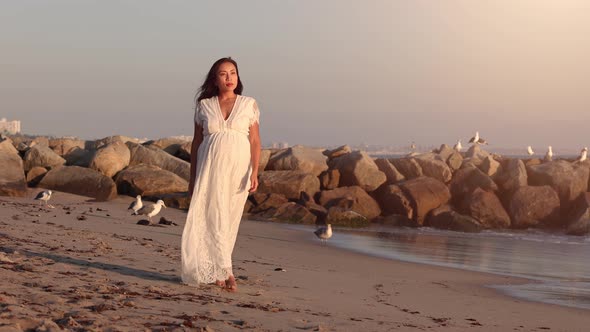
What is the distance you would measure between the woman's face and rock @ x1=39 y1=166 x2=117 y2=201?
13.7m

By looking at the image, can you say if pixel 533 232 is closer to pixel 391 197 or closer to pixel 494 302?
pixel 391 197

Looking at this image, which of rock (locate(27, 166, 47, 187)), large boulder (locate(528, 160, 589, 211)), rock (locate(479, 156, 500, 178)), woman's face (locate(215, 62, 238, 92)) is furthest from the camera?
rock (locate(479, 156, 500, 178))

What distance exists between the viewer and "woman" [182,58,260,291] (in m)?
7.09

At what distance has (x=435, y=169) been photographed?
24.3m

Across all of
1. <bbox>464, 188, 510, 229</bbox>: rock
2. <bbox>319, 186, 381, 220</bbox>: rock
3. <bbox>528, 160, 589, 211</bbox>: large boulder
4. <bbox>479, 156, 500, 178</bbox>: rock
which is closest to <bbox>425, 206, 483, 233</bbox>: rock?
<bbox>464, 188, 510, 229</bbox>: rock

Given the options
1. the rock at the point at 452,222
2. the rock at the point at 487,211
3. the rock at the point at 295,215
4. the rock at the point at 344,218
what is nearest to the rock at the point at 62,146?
the rock at the point at 295,215

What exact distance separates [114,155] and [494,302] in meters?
16.2

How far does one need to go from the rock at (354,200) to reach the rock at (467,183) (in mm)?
2743

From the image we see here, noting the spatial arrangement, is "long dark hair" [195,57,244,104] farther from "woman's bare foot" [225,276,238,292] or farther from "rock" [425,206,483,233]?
"rock" [425,206,483,233]

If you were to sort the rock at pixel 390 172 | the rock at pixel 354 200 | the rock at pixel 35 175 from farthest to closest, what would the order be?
the rock at pixel 390 172 < the rock at pixel 35 175 < the rock at pixel 354 200

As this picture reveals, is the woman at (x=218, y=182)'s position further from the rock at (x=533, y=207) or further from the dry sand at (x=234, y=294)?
the rock at (x=533, y=207)

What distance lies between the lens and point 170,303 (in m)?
6.02

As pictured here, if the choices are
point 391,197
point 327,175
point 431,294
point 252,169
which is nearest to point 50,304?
point 252,169

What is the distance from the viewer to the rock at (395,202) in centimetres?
2095
